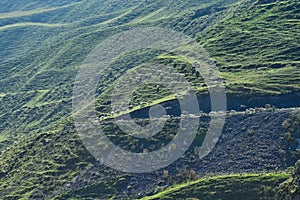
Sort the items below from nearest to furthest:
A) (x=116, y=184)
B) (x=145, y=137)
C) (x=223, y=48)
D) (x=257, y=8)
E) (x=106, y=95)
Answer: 1. (x=116, y=184)
2. (x=145, y=137)
3. (x=106, y=95)
4. (x=223, y=48)
5. (x=257, y=8)

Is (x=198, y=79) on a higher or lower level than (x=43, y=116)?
higher

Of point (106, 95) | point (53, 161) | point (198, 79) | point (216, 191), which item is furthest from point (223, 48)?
point (216, 191)

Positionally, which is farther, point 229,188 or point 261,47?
point 261,47

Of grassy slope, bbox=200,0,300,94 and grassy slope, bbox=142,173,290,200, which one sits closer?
grassy slope, bbox=142,173,290,200

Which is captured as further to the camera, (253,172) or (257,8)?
(257,8)

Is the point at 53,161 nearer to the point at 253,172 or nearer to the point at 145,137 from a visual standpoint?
the point at 145,137

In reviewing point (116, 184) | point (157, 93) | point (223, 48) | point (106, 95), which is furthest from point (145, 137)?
point (223, 48)

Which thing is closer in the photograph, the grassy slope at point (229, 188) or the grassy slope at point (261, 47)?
the grassy slope at point (229, 188)

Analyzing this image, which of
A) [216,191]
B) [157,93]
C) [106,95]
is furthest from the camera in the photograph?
[106,95]

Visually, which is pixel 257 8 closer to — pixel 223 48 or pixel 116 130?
pixel 223 48
